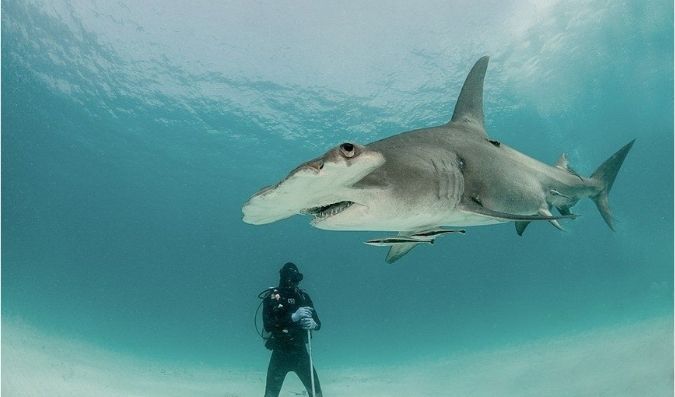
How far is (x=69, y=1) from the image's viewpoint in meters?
19.3

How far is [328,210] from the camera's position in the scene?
9.52 feet

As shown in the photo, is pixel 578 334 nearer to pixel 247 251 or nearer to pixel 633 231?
pixel 633 231

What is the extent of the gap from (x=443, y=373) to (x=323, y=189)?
1878 centimetres

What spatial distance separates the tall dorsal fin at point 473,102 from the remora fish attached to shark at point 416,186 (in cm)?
1

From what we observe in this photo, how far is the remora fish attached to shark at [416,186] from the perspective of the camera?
242cm

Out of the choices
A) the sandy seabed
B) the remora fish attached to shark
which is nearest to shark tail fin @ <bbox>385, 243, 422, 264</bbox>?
the remora fish attached to shark

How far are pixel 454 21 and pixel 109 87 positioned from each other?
21025mm

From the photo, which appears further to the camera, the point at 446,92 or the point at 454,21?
the point at 446,92

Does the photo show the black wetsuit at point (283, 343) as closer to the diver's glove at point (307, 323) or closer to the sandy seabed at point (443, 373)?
the diver's glove at point (307, 323)

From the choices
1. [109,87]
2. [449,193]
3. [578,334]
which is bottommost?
[449,193]

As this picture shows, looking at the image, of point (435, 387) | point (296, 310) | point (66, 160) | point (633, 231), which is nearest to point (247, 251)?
point (66, 160)

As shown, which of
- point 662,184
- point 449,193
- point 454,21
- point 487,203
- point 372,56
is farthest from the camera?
Result: point 662,184

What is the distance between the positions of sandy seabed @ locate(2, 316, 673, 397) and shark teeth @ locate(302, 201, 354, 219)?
10224 mm

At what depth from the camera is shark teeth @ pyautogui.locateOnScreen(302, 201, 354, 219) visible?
9.29 feet
